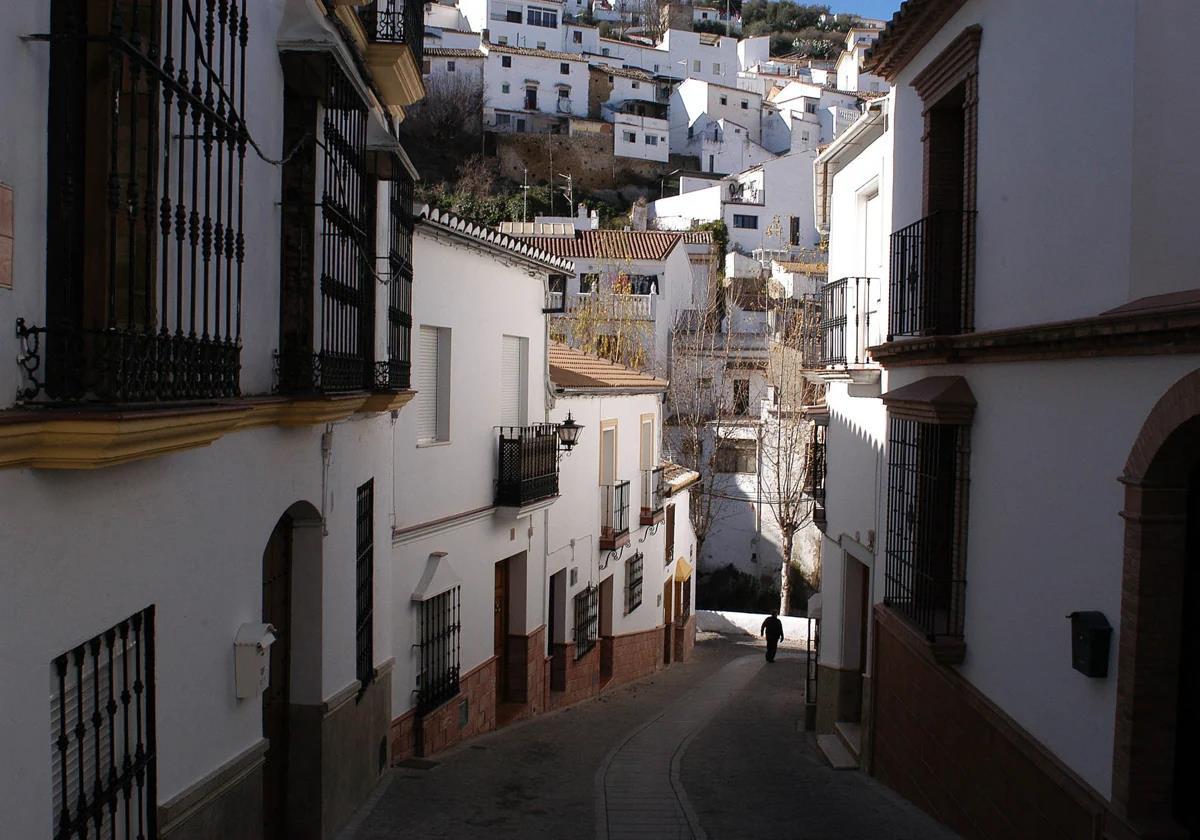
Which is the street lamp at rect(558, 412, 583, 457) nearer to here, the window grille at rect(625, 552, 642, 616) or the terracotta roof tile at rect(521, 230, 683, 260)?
the window grille at rect(625, 552, 642, 616)

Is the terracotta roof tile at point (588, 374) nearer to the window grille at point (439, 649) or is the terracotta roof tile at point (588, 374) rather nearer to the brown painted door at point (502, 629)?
the brown painted door at point (502, 629)

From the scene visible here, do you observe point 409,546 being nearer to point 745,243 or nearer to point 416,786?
point 416,786

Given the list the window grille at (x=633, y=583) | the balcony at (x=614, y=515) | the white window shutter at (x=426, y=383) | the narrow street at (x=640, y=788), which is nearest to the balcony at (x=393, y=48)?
the white window shutter at (x=426, y=383)

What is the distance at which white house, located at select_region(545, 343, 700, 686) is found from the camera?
675 inches

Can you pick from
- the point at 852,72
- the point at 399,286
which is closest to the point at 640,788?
the point at 399,286

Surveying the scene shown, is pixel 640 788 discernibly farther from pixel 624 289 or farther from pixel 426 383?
pixel 624 289

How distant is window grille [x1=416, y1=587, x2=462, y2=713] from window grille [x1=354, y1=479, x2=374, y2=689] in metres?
2.45

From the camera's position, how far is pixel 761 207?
55719 millimetres

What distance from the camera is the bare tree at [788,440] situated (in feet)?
96.5

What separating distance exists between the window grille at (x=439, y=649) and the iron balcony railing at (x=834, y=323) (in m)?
5.18

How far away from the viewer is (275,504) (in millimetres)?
6473

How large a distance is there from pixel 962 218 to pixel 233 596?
20.2 ft

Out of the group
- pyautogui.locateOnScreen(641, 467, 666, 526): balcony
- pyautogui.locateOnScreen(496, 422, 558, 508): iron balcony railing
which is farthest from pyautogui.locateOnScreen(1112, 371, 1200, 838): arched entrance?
pyautogui.locateOnScreen(641, 467, 666, 526): balcony

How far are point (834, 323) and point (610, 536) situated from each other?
7.25 meters
